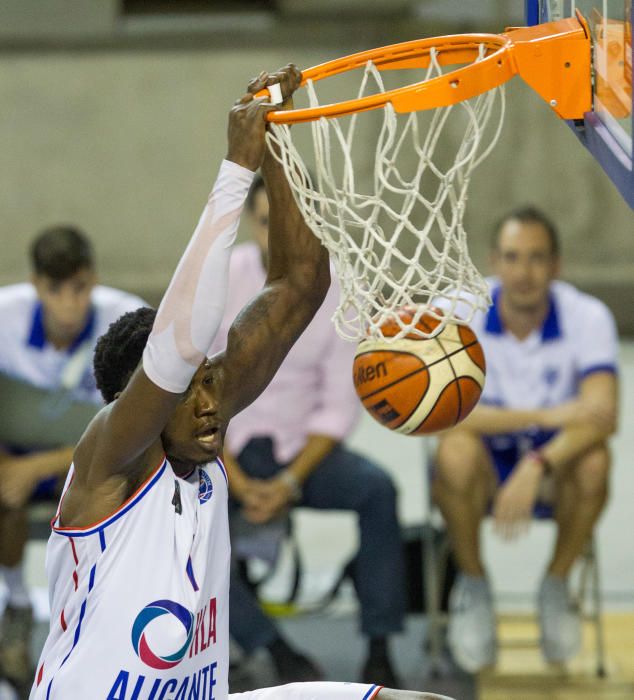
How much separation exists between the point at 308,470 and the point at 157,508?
2424mm

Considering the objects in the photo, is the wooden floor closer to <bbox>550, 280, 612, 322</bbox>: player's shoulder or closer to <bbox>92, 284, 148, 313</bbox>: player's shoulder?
<bbox>550, 280, 612, 322</bbox>: player's shoulder

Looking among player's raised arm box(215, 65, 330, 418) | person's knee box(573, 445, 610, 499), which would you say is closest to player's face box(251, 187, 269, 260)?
person's knee box(573, 445, 610, 499)

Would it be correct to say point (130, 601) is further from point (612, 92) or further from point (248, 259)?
point (248, 259)

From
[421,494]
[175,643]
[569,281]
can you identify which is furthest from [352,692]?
[569,281]

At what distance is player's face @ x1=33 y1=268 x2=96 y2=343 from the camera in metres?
5.40

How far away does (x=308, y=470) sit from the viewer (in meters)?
5.23

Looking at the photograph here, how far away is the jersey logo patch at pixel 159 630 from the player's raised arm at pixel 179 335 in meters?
0.35

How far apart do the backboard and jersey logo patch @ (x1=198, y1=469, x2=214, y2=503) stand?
1125 mm

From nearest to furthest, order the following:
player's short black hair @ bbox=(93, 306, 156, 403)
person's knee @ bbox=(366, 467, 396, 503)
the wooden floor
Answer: player's short black hair @ bbox=(93, 306, 156, 403) < the wooden floor < person's knee @ bbox=(366, 467, 396, 503)

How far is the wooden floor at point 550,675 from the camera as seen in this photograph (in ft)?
16.3

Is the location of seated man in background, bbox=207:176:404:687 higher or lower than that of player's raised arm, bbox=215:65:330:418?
lower

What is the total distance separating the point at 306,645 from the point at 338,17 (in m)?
6.52

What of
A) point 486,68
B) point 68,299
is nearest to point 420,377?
point 486,68

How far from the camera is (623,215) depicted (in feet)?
34.8
